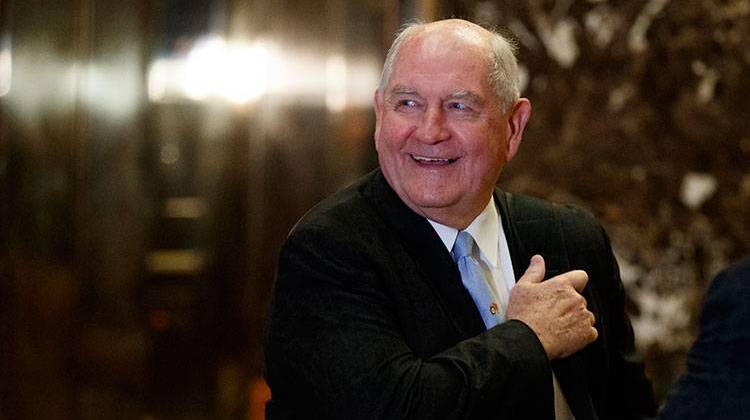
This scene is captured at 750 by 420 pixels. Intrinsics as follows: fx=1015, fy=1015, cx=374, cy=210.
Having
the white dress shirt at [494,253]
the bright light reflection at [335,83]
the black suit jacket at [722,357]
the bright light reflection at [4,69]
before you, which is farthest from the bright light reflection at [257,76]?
the black suit jacket at [722,357]

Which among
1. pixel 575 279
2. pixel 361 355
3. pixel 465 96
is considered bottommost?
pixel 361 355

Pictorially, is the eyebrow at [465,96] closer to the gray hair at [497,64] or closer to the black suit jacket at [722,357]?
the gray hair at [497,64]

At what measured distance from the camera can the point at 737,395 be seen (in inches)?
49.2

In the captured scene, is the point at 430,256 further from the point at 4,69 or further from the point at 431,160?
the point at 4,69

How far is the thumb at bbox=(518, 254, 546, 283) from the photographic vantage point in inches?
78.0

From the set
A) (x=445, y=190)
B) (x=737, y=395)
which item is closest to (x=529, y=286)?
(x=445, y=190)

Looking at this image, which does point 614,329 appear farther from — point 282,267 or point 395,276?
point 282,267

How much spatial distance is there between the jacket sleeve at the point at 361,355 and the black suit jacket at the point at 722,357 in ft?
1.69

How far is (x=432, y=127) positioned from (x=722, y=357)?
2.81ft

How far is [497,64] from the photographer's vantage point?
2.03 metres

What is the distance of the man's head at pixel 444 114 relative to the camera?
198cm

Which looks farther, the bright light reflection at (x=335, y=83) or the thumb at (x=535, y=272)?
the bright light reflection at (x=335, y=83)

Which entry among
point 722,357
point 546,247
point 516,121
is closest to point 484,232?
point 546,247

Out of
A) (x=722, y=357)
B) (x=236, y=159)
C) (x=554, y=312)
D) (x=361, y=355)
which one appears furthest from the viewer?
(x=236, y=159)
